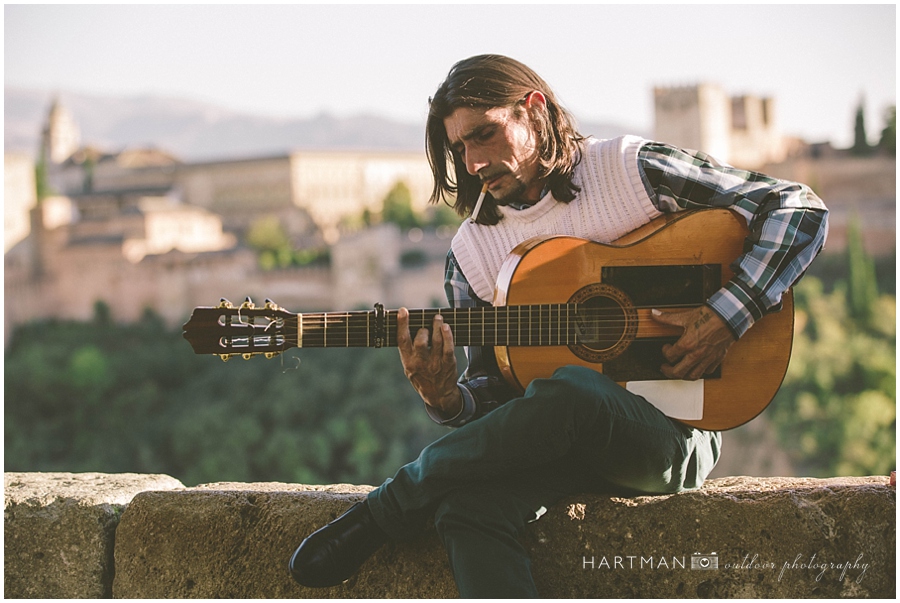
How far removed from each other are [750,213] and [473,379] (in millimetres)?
551

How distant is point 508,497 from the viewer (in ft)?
5.65

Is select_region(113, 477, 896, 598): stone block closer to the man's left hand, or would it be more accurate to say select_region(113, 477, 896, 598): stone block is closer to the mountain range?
the man's left hand

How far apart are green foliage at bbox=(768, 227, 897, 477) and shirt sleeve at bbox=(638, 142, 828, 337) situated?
20533 mm

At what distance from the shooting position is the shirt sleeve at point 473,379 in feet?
6.27

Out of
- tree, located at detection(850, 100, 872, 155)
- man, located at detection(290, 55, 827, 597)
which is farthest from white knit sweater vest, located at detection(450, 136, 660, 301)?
tree, located at detection(850, 100, 872, 155)

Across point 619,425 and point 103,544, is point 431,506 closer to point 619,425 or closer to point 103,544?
point 619,425

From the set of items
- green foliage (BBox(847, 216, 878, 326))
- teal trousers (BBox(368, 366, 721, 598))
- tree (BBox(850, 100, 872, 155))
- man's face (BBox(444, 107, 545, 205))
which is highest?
tree (BBox(850, 100, 872, 155))

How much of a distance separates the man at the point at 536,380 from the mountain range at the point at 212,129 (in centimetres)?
8297

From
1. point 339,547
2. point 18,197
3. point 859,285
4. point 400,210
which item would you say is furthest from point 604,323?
point 18,197

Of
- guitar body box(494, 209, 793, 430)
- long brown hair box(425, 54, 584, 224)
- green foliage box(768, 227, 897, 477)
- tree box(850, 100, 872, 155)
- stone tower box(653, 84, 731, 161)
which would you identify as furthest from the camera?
stone tower box(653, 84, 731, 161)

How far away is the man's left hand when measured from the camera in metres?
1.72

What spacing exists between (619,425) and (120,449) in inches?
1048

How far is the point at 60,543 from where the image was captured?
2074 mm

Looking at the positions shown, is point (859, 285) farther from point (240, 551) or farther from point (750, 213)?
point (240, 551)
